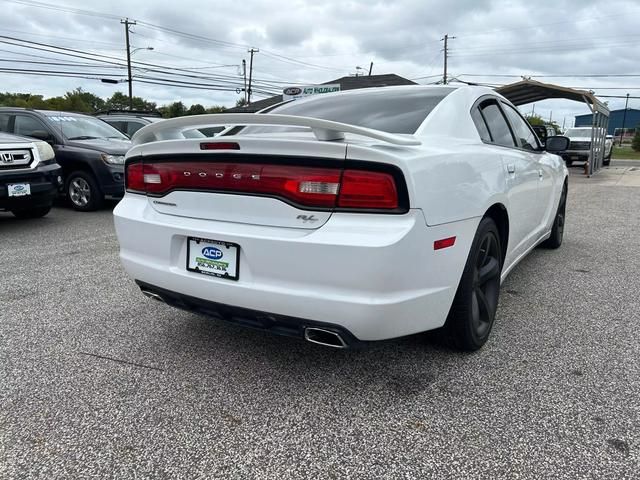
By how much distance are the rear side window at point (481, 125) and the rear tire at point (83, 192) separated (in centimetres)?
617

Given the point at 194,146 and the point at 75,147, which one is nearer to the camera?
the point at 194,146

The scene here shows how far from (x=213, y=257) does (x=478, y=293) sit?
4.58 feet

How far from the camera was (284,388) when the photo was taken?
2.31 meters

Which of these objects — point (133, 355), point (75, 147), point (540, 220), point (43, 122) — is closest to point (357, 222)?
point (133, 355)

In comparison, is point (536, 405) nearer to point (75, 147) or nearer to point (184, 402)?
point (184, 402)

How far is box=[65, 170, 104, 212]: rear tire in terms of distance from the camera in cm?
745

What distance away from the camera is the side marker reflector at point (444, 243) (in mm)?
2058

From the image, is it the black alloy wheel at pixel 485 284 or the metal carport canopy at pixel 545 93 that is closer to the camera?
the black alloy wheel at pixel 485 284

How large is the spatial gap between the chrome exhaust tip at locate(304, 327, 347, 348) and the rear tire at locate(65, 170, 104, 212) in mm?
6381

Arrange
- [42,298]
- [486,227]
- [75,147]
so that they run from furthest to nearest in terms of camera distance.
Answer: [75,147], [42,298], [486,227]

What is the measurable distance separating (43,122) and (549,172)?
7431 mm

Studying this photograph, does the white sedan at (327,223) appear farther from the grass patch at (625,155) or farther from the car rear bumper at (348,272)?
the grass patch at (625,155)

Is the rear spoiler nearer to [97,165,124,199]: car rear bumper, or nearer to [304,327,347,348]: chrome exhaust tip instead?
[304,327,347,348]: chrome exhaust tip

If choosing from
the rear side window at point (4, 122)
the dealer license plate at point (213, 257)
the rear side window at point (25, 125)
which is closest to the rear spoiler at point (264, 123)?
the dealer license plate at point (213, 257)
